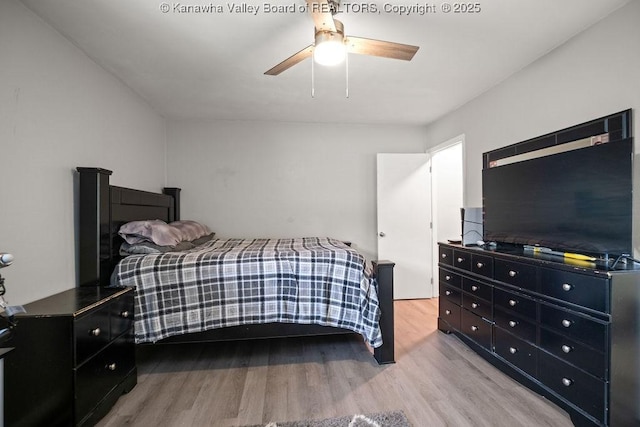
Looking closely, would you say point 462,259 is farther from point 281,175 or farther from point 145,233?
point 145,233

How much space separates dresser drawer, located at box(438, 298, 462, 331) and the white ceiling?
6.89 feet

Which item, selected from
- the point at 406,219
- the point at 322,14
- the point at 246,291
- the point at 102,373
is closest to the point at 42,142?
the point at 102,373

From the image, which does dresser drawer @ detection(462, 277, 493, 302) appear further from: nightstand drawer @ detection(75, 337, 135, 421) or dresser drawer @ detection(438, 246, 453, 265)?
nightstand drawer @ detection(75, 337, 135, 421)

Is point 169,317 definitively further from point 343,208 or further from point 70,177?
point 343,208

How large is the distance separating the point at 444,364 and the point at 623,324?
1158 millimetres

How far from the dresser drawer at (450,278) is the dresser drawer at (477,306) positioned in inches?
5.0

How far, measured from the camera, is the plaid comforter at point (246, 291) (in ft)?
7.23

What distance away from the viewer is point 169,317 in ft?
7.25

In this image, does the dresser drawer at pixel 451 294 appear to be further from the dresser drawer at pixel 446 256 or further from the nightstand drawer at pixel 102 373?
the nightstand drawer at pixel 102 373

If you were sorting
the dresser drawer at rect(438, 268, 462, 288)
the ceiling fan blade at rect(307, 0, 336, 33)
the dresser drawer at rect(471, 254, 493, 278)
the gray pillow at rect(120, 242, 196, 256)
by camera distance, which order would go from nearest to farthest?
the ceiling fan blade at rect(307, 0, 336, 33) < the dresser drawer at rect(471, 254, 493, 278) < the gray pillow at rect(120, 242, 196, 256) < the dresser drawer at rect(438, 268, 462, 288)

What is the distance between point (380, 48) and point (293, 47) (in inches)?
30.2

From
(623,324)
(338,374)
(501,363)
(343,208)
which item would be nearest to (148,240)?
(338,374)

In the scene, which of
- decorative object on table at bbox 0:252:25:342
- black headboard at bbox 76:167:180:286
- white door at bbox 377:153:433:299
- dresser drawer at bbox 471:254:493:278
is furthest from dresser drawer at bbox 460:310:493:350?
black headboard at bbox 76:167:180:286

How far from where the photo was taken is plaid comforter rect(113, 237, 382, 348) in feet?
7.23
